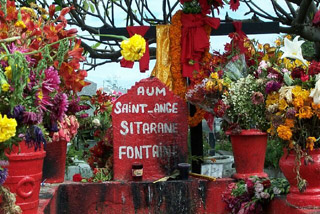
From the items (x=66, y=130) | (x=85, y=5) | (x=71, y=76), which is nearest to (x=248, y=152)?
(x=66, y=130)

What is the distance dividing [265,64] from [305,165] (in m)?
0.93

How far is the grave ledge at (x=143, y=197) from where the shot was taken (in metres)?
3.31

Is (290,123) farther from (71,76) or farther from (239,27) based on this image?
(239,27)

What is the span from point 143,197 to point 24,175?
134 cm

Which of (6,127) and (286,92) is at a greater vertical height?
(286,92)

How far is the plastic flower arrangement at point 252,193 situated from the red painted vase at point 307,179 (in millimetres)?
362

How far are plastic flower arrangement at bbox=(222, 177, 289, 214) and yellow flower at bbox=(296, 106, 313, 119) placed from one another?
2.28 ft

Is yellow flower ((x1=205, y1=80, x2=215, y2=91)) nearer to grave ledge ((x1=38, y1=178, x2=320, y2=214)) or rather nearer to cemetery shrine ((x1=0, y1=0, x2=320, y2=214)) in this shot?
cemetery shrine ((x1=0, y1=0, x2=320, y2=214))

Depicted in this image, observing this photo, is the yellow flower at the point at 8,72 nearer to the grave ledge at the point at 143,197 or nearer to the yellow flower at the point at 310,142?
the yellow flower at the point at 310,142

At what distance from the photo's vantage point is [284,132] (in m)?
2.37

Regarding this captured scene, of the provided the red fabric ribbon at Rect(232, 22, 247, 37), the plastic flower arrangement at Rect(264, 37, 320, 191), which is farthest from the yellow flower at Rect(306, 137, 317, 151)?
the red fabric ribbon at Rect(232, 22, 247, 37)

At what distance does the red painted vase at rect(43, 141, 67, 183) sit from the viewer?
10.8 ft

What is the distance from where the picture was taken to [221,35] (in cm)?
489

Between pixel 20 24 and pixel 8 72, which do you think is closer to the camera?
pixel 8 72
